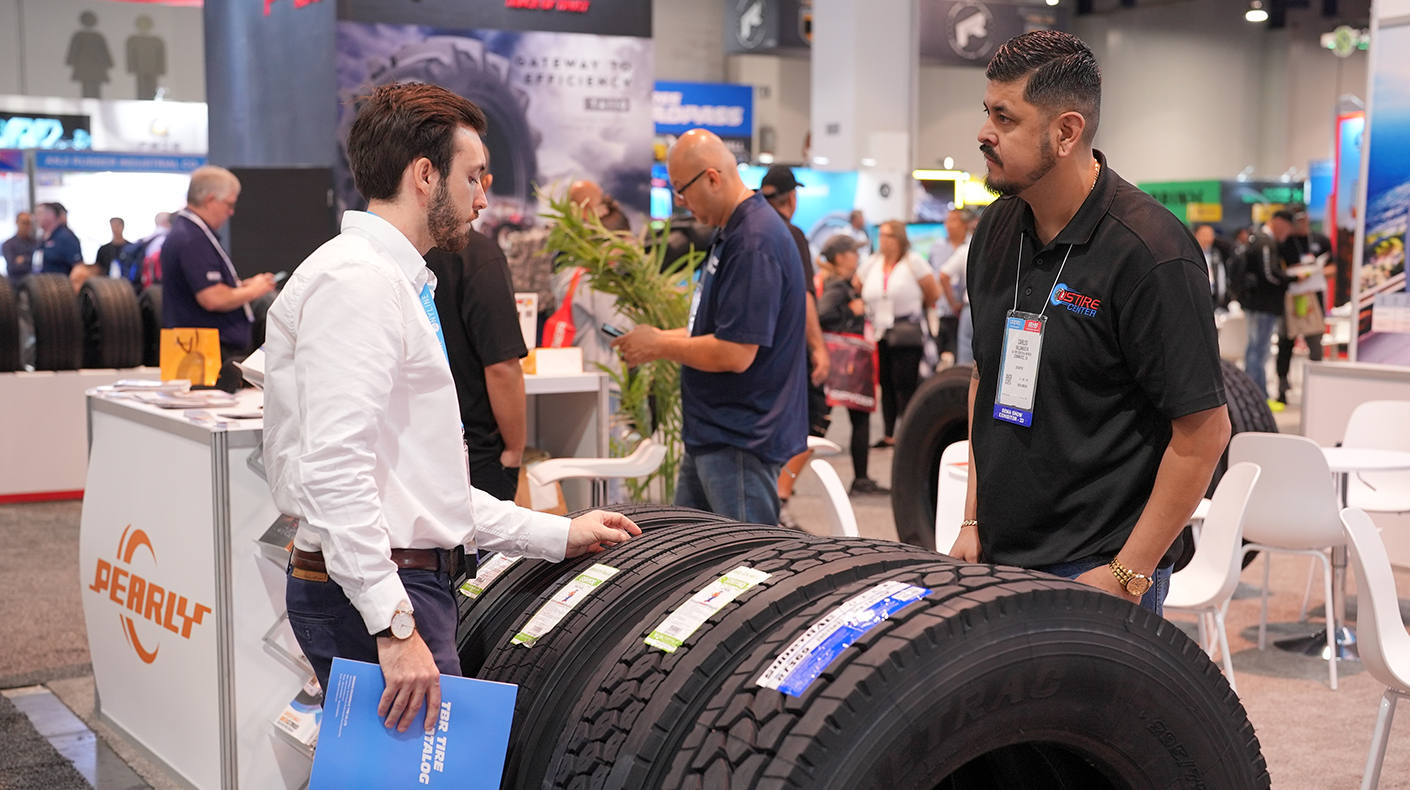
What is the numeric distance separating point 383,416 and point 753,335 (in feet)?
6.47

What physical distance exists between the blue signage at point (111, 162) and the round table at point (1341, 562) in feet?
47.0

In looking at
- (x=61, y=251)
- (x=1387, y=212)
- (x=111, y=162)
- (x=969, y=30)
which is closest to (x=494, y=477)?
(x=1387, y=212)

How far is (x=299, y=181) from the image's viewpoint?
770 centimetres

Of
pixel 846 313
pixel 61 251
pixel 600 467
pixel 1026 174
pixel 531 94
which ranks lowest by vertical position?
pixel 600 467

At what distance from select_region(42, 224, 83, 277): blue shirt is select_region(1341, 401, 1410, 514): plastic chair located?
11.9 meters

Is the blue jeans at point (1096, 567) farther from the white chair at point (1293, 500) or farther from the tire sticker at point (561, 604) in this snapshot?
the white chair at point (1293, 500)

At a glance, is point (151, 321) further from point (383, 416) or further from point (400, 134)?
point (383, 416)

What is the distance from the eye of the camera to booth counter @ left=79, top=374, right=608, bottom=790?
2.96m

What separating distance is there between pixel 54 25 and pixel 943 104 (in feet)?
41.6

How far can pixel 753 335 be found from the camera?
11.7 feet

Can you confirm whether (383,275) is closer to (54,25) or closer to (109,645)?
(109,645)

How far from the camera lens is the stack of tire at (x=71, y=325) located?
741cm

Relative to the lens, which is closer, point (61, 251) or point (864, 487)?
point (864, 487)

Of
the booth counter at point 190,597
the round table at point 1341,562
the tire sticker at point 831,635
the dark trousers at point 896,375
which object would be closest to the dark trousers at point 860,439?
the dark trousers at point 896,375
